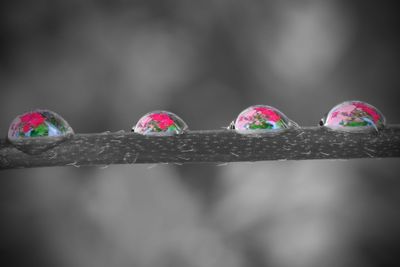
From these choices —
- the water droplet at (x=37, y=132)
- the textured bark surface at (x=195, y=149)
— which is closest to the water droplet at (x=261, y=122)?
the textured bark surface at (x=195, y=149)

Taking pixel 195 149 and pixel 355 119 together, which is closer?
pixel 195 149

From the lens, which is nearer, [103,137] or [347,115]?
A: [103,137]

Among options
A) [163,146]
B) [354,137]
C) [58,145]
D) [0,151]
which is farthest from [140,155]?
[354,137]

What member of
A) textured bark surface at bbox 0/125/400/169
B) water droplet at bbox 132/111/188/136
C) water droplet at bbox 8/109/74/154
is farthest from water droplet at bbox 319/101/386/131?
water droplet at bbox 8/109/74/154

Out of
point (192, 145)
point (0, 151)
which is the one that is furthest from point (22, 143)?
point (192, 145)

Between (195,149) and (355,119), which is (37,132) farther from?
(355,119)

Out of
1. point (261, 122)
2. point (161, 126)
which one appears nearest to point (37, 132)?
point (161, 126)

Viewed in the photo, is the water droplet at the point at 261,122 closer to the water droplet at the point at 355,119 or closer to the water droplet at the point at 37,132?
the water droplet at the point at 355,119

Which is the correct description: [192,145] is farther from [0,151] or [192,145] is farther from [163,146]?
[0,151]
